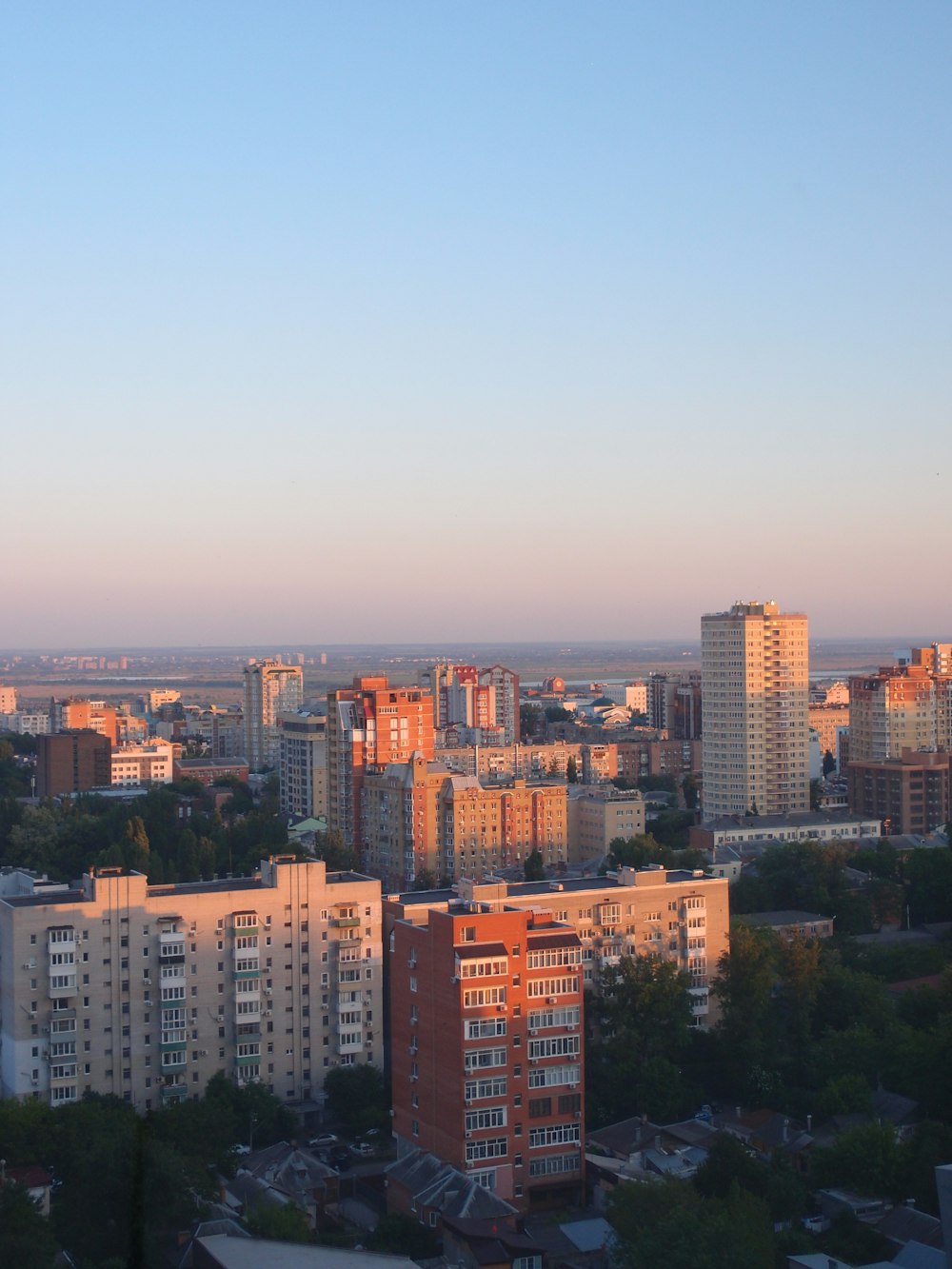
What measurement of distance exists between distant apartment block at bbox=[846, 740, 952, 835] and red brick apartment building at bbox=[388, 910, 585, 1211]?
15.5 metres

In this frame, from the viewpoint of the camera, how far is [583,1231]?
945 cm

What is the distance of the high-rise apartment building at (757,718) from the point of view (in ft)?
84.3

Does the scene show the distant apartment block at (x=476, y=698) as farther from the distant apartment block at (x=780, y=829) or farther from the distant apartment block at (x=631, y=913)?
the distant apartment block at (x=631, y=913)

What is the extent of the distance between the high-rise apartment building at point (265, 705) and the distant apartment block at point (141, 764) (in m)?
5.58

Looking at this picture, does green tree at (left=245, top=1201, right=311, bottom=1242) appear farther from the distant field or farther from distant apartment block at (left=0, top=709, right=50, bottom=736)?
the distant field

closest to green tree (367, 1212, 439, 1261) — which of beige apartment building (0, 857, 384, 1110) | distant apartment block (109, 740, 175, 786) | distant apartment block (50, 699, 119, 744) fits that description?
beige apartment building (0, 857, 384, 1110)

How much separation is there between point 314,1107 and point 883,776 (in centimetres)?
1532

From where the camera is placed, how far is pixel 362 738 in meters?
24.0

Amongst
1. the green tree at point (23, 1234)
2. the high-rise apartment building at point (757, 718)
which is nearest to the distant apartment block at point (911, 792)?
the high-rise apartment building at point (757, 718)

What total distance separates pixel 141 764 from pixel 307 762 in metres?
8.39

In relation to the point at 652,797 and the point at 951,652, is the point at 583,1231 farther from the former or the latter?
the point at 951,652

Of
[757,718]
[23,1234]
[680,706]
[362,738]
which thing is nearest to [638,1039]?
[23,1234]

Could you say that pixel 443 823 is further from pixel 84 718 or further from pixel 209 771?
pixel 84 718

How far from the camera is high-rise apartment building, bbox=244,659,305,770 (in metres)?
41.5
